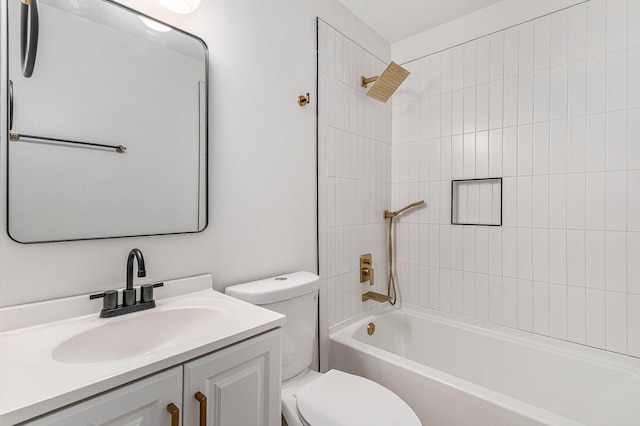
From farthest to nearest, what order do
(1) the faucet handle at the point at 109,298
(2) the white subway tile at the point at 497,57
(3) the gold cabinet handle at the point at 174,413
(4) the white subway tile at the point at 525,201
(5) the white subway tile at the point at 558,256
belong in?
(2) the white subway tile at the point at 497,57 < (4) the white subway tile at the point at 525,201 < (5) the white subway tile at the point at 558,256 < (1) the faucet handle at the point at 109,298 < (3) the gold cabinet handle at the point at 174,413

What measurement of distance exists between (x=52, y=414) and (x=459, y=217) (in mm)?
2165

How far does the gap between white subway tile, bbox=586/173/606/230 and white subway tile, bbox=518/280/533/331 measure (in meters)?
0.45

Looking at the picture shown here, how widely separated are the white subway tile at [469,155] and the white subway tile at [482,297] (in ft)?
2.17

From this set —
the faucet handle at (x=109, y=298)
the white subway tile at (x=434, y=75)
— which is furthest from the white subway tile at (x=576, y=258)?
the faucet handle at (x=109, y=298)

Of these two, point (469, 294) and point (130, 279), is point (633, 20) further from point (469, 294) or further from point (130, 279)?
point (130, 279)

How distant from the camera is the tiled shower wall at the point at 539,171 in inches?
63.1

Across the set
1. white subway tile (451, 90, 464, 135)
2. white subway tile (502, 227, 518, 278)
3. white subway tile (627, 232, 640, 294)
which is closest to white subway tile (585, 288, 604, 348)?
white subway tile (627, 232, 640, 294)

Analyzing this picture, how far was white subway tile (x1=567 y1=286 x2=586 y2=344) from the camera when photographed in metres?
1.71

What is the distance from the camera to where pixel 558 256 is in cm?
178

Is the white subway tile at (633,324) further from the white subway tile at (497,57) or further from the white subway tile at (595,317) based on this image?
the white subway tile at (497,57)

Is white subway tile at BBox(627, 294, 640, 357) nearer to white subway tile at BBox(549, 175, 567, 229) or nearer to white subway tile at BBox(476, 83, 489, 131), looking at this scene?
white subway tile at BBox(549, 175, 567, 229)

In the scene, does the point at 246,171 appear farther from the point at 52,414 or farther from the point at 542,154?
the point at 542,154

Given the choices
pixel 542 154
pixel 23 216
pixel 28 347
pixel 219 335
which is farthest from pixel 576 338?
pixel 23 216

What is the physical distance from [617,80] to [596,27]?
310 mm
